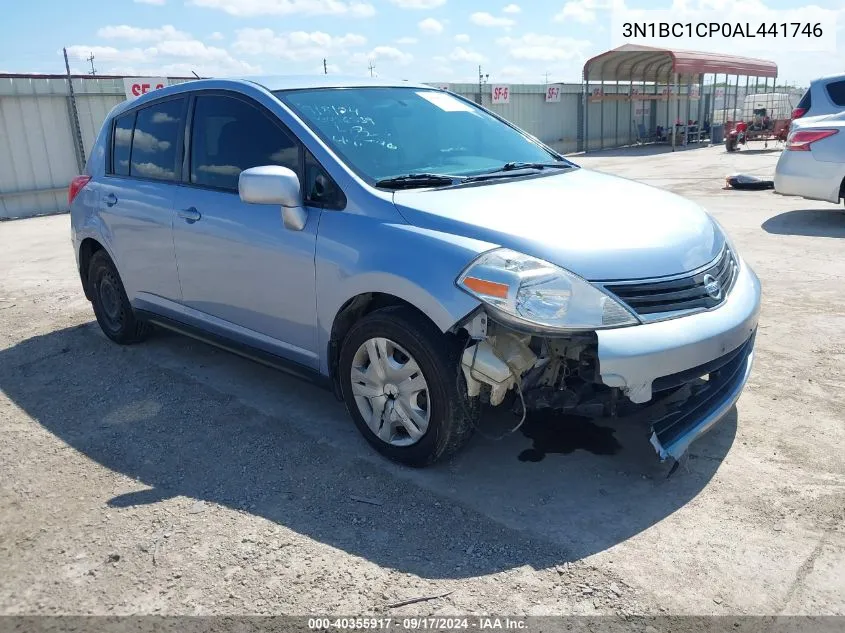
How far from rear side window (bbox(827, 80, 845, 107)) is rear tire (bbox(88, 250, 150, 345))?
1001 cm

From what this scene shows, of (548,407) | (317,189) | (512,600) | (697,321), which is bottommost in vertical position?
(512,600)

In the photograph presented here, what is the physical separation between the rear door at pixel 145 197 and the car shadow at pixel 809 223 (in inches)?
278

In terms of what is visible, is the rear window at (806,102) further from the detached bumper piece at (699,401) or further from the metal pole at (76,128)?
the metal pole at (76,128)

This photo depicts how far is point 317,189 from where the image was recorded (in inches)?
141

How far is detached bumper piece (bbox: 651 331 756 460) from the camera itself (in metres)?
2.99

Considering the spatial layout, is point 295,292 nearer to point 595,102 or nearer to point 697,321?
point 697,321

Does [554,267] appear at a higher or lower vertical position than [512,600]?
higher

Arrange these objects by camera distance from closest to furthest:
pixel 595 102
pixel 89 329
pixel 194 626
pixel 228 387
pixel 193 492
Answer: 1. pixel 194 626
2. pixel 193 492
3. pixel 228 387
4. pixel 89 329
5. pixel 595 102

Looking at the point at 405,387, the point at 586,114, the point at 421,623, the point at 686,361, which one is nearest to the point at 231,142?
the point at 405,387

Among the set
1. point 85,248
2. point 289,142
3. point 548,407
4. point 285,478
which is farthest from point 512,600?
point 85,248

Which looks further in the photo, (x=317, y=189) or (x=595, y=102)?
(x=595, y=102)

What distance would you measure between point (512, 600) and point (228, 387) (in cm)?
266

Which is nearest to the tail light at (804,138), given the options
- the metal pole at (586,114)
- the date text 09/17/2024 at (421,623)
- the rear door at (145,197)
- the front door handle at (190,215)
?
the rear door at (145,197)

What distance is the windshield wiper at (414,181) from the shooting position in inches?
136
